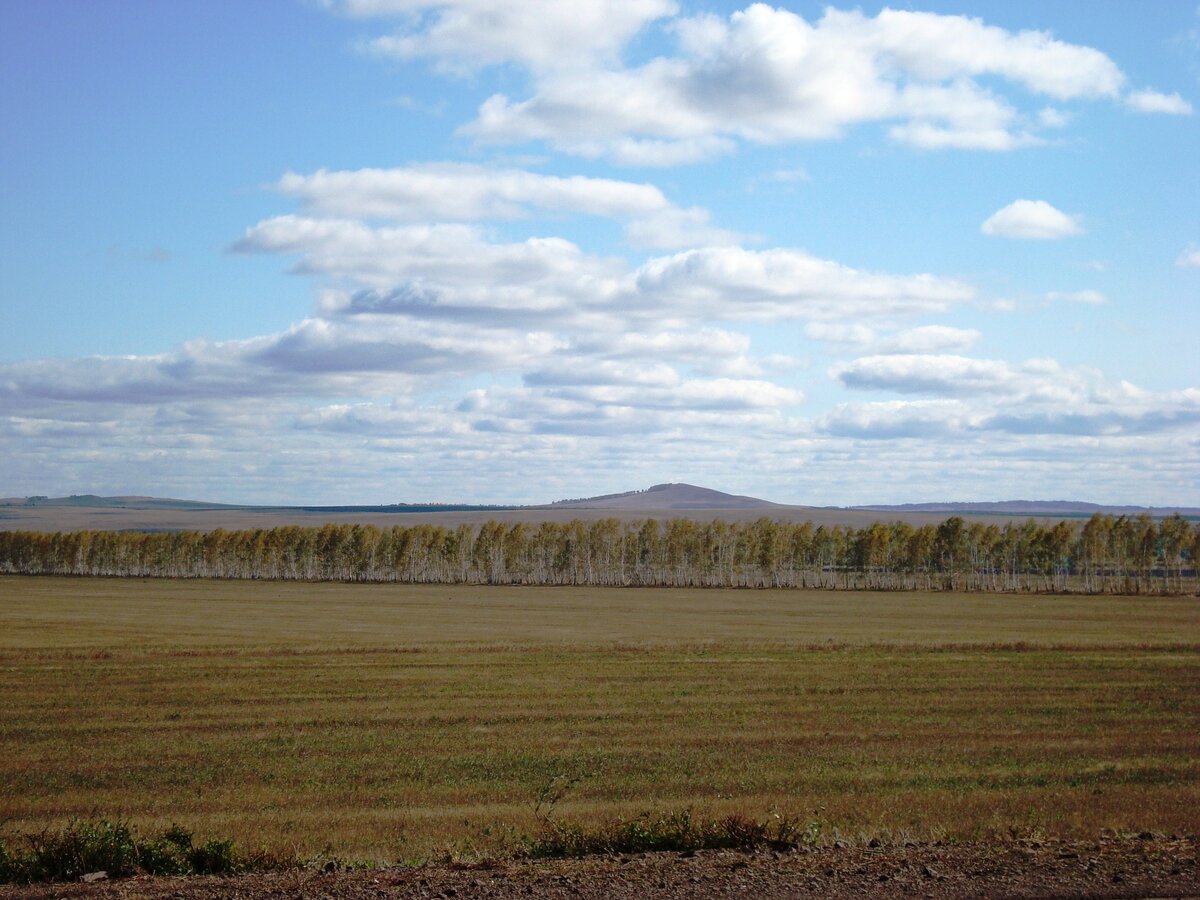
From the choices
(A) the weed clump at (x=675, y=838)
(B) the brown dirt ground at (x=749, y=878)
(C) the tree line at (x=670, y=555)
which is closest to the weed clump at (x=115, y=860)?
(B) the brown dirt ground at (x=749, y=878)

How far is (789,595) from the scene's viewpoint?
12775 cm

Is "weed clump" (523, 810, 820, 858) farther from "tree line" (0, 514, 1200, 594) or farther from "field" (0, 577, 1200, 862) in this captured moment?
"tree line" (0, 514, 1200, 594)

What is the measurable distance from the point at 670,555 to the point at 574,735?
148953 mm

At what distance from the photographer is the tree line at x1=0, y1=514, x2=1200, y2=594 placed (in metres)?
152

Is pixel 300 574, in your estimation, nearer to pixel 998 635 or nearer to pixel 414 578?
pixel 414 578

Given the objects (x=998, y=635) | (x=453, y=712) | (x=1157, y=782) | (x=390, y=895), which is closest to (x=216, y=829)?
(x=390, y=895)

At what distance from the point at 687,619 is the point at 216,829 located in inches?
2572

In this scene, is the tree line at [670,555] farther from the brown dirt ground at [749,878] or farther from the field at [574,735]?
the brown dirt ground at [749,878]

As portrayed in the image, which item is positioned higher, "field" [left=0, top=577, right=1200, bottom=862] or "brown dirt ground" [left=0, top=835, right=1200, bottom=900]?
"brown dirt ground" [left=0, top=835, right=1200, bottom=900]

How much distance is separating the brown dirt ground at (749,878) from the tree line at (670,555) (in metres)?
147

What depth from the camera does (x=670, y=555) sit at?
173 meters

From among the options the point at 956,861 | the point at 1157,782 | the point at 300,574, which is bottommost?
the point at 300,574

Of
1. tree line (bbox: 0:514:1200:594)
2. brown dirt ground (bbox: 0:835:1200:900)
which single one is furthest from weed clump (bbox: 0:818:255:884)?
tree line (bbox: 0:514:1200:594)

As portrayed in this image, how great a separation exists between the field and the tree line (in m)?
105
